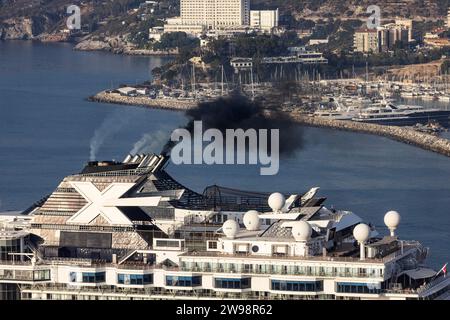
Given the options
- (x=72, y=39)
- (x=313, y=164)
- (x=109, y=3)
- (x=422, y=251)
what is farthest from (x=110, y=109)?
(x=109, y=3)

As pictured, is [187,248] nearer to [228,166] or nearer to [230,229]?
[230,229]

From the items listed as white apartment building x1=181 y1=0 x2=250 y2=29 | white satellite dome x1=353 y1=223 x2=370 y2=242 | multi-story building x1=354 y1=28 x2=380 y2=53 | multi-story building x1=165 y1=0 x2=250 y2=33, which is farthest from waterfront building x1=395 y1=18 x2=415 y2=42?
white satellite dome x1=353 y1=223 x2=370 y2=242

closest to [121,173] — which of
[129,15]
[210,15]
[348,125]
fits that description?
[348,125]

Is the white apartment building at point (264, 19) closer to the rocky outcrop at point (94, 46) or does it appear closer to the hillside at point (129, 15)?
the hillside at point (129, 15)

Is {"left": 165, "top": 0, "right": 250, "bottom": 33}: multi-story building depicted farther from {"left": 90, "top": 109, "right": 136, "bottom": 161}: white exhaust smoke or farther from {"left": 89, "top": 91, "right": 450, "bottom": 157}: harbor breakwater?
{"left": 90, "top": 109, "right": 136, "bottom": 161}: white exhaust smoke

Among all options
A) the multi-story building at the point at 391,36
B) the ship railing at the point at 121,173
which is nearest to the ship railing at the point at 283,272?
the ship railing at the point at 121,173
